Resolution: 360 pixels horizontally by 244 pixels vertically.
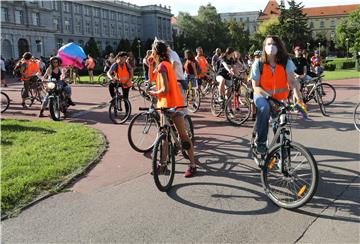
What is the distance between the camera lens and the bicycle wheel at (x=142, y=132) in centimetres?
732

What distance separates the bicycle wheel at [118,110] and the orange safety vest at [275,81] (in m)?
6.12

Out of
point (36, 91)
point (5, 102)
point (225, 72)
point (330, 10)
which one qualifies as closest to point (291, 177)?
point (225, 72)

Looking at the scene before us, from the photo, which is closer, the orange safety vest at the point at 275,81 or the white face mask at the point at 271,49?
the white face mask at the point at 271,49

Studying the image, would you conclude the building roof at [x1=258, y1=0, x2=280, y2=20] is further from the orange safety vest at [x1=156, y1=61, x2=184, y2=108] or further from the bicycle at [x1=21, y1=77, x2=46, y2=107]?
the orange safety vest at [x1=156, y1=61, x2=184, y2=108]

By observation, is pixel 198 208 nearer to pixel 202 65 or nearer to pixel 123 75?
pixel 123 75

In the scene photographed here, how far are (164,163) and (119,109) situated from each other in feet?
19.8

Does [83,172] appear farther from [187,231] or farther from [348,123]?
[348,123]

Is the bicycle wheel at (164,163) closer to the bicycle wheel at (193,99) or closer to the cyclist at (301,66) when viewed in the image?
the bicycle wheel at (193,99)

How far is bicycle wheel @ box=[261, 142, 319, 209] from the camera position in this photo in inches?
180

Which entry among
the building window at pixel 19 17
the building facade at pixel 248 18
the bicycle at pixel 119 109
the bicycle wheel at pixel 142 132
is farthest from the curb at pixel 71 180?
the building facade at pixel 248 18

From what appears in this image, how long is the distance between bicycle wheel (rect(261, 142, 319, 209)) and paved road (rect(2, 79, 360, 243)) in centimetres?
15

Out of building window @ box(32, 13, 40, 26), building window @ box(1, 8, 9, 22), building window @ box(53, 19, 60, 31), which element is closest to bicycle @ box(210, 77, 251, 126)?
building window @ box(1, 8, 9, 22)

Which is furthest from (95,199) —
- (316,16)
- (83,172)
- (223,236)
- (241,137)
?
(316,16)

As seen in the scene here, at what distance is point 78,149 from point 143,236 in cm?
411
